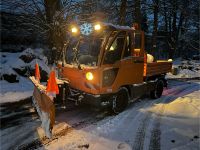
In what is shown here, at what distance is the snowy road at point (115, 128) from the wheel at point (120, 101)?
0.19 m

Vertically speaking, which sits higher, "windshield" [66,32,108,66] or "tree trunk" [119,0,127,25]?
"tree trunk" [119,0,127,25]

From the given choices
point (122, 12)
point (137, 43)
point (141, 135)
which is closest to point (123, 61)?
point (137, 43)

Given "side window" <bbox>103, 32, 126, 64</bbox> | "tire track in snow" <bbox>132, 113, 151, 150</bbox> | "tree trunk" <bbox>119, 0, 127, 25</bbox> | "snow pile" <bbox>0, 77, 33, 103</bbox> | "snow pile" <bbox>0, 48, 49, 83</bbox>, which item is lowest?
"tire track in snow" <bbox>132, 113, 151, 150</bbox>

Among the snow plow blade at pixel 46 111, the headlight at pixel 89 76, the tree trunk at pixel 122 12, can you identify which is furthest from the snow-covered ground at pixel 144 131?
the tree trunk at pixel 122 12

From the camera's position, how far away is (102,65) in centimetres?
740

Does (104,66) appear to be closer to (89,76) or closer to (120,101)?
(89,76)

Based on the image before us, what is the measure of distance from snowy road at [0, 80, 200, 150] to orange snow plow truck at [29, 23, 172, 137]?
0.55 meters

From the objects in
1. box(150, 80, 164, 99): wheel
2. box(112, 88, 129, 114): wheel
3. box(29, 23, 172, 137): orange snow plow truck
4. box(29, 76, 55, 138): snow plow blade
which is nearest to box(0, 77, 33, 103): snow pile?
box(29, 23, 172, 137): orange snow plow truck

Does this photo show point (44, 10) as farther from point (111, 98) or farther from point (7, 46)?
point (111, 98)

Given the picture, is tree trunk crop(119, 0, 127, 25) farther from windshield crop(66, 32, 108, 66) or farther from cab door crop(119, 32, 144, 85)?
windshield crop(66, 32, 108, 66)

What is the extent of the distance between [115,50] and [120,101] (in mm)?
1573

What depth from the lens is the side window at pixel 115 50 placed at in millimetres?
7535

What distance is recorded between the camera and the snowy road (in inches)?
232

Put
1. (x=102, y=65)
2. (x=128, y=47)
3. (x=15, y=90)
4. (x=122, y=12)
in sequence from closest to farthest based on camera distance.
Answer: (x=102, y=65), (x=128, y=47), (x=15, y=90), (x=122, y=12)
